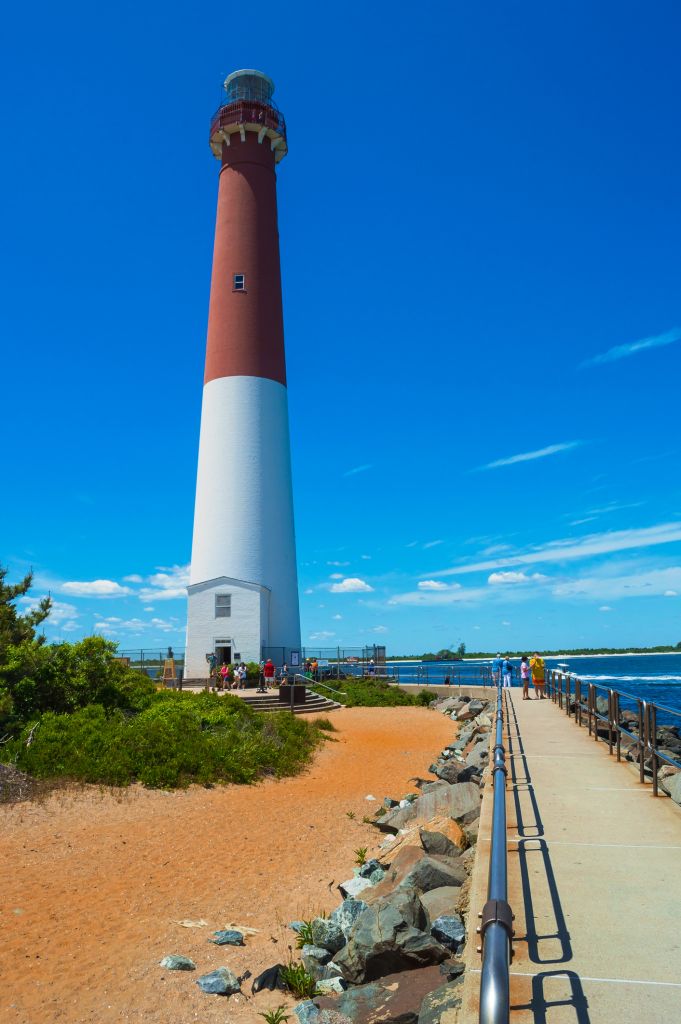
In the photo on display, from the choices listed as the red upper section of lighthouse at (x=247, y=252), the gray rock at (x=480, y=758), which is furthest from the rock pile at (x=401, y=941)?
the red upper section of lighthouse at (x=247, y=252)

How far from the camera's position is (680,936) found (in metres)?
4.79

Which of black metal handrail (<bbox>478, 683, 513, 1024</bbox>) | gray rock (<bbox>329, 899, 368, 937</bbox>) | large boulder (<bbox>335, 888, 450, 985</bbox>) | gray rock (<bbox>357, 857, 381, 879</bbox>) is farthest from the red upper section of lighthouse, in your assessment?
black metal handrail (<bbox>478, 683, 513, 1024</bbox>)

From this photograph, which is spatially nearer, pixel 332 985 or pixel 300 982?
pixel 332 985

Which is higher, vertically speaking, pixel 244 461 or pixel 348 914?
pixel 244 461

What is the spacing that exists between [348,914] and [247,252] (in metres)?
27.5

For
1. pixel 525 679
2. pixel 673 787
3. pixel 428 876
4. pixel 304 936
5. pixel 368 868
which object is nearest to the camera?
pixel 428 876

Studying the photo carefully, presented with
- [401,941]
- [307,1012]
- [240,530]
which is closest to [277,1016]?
[307,1012]

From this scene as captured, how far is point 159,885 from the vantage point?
384 inches

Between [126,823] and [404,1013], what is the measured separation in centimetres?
890

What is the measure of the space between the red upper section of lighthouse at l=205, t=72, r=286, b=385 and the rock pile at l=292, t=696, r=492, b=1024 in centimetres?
2355

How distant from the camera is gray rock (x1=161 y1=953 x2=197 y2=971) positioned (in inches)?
285

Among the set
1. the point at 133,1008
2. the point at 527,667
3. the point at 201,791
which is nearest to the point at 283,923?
the point at 133,1008

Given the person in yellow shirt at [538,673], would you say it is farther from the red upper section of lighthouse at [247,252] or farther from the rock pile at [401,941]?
the rock pile at [401,941]

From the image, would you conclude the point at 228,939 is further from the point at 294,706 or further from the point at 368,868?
the point at 294,706
